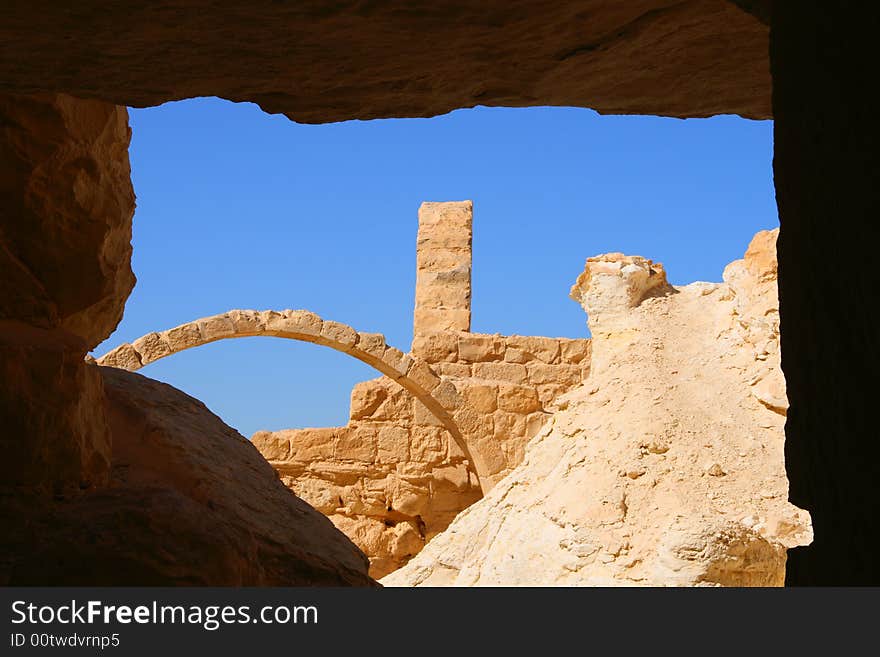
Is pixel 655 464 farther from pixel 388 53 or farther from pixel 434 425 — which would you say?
pixel 434 425

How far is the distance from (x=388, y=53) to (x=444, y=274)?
8.81 m

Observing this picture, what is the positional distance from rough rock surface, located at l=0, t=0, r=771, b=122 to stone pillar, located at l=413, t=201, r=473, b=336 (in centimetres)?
835

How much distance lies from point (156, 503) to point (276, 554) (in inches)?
23.1

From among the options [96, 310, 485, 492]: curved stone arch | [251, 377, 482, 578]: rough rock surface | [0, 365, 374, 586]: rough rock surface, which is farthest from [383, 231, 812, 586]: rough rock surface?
[251, 377, 482, 578]: rough rock surface

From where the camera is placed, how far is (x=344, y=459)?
35.8 feet

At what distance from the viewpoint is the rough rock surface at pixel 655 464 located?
4.59 meters

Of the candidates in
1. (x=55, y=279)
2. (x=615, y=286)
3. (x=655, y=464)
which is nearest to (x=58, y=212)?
(x=55, y=279)

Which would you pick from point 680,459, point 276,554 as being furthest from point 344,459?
point 276,554

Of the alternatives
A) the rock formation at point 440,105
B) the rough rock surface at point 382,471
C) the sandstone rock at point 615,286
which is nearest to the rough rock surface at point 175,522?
the rock formation at point 440,105

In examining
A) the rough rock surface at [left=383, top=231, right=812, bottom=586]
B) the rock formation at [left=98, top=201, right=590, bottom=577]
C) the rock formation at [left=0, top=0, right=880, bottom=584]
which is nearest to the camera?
the rock formation at [left=0, top=0, right=880, bottom=584]

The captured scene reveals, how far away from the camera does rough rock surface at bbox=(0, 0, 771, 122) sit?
5.92 ft

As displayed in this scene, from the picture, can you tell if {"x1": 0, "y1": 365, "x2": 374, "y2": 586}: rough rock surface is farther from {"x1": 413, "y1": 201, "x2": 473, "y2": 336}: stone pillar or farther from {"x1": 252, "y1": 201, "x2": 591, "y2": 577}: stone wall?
{"x1": 413, "y1": 201, "x2": 473, "y2": 336}: stone pillar

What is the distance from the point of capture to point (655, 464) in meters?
5.15

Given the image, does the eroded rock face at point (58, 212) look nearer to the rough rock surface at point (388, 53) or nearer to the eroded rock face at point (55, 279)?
the eroded rock face at point (55, 279)
